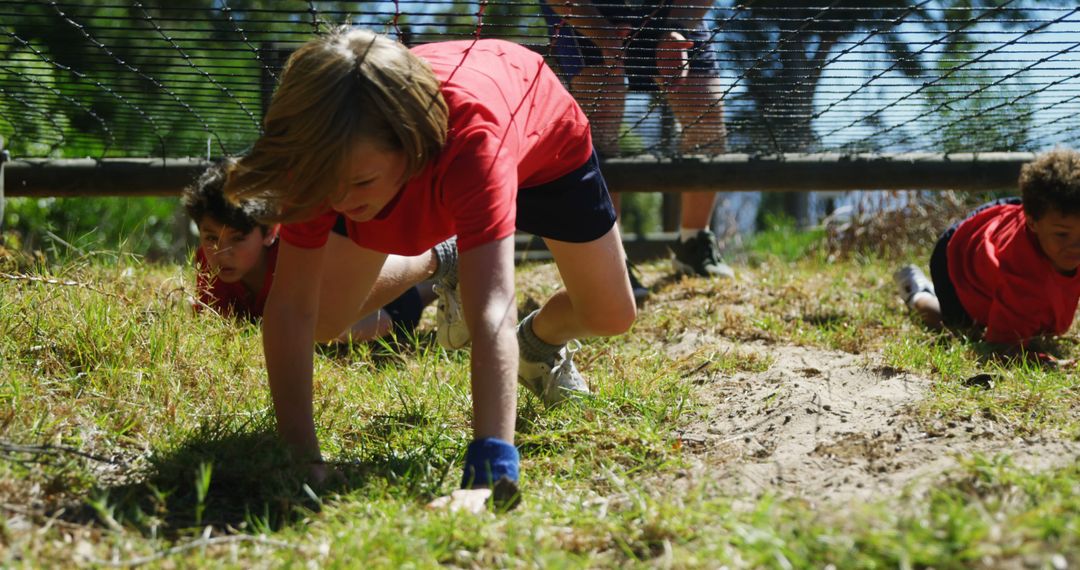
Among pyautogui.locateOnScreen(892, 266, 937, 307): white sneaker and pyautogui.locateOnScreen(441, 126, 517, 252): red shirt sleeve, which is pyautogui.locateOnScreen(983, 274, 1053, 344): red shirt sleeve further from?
pyautogui.locateOnScreen(441, 126, 517, 252): red shirt sleeve

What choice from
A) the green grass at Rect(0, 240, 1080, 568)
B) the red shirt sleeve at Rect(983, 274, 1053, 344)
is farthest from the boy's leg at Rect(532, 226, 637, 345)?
the red shirt sleeve at Rect(983, 274, 1053, 344)

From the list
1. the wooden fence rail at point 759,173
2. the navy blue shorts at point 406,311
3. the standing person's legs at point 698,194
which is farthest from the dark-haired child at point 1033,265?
the navy blue shorts at point 406,311

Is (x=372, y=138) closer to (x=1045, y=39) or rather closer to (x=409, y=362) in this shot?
(x=409, y=362)

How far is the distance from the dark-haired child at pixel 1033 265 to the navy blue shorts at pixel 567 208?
159 centimetres

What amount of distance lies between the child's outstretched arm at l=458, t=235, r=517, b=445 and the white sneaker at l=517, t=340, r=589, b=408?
2.47 ft

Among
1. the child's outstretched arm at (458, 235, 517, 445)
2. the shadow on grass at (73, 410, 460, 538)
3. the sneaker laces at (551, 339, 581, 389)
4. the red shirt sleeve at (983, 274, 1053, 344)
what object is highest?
the child's outstretched arm at (458, 235, 517, 445)

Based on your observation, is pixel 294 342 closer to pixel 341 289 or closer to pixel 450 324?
pixel 341 289

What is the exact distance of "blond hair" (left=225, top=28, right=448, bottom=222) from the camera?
1.77 m

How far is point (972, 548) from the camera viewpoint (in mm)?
1366

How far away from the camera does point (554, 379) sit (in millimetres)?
2564

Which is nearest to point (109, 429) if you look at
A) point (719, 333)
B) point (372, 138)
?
point (372, 138)

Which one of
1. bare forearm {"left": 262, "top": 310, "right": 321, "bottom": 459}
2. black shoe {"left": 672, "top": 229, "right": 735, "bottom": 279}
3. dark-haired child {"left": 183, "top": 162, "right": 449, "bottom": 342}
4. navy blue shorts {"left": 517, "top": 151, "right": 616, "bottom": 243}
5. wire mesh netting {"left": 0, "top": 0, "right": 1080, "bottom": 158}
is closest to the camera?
bare forearm {"left": 262, "top": 310, "right": 321, "bottom": 459}

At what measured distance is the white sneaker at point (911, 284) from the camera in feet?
12.2

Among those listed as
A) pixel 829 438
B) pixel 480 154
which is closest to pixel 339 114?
pixel 480 154
